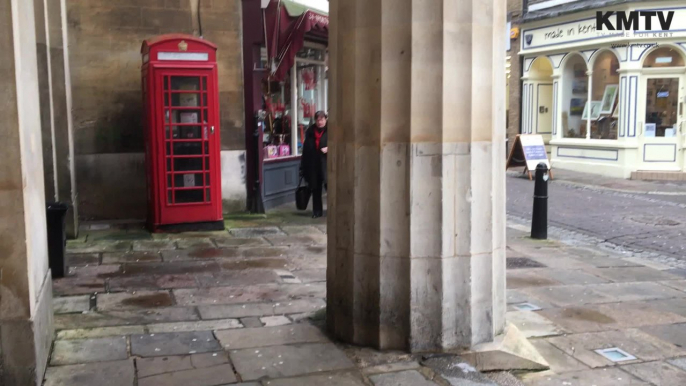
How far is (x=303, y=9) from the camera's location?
40.7 ft

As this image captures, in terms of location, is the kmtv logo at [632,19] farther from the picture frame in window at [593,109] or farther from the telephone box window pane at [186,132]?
the telephone box window pane at [186,132]

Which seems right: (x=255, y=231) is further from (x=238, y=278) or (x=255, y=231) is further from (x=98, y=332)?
(x=98, y=332)

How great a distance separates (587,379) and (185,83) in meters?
6.89

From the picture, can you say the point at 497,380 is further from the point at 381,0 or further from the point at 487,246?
the point at 381,0

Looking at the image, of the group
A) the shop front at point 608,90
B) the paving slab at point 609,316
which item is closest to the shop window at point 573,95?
the shop front at point 608,90

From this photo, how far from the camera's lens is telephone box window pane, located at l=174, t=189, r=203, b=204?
9.85m

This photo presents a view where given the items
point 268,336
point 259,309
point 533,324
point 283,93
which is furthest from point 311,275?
point 283,93

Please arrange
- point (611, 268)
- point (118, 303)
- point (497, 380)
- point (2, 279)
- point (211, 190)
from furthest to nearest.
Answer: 1. point (211, 190)
2. point (611, 268)
3. point (118, 303)
4. point (497, 380)
5. point (2, 279)

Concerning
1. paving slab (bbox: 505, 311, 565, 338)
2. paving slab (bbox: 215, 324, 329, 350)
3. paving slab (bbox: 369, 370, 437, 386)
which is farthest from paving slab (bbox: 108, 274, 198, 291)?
paving slab (bbox: 505, 311, 565, 338)

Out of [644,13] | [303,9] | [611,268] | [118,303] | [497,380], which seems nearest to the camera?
[497,380]

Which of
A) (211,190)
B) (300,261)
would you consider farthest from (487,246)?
(211,190)

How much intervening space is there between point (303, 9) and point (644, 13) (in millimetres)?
9943

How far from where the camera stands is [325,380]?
438 cm

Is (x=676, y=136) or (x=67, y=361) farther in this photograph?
(x=676, y=136)
